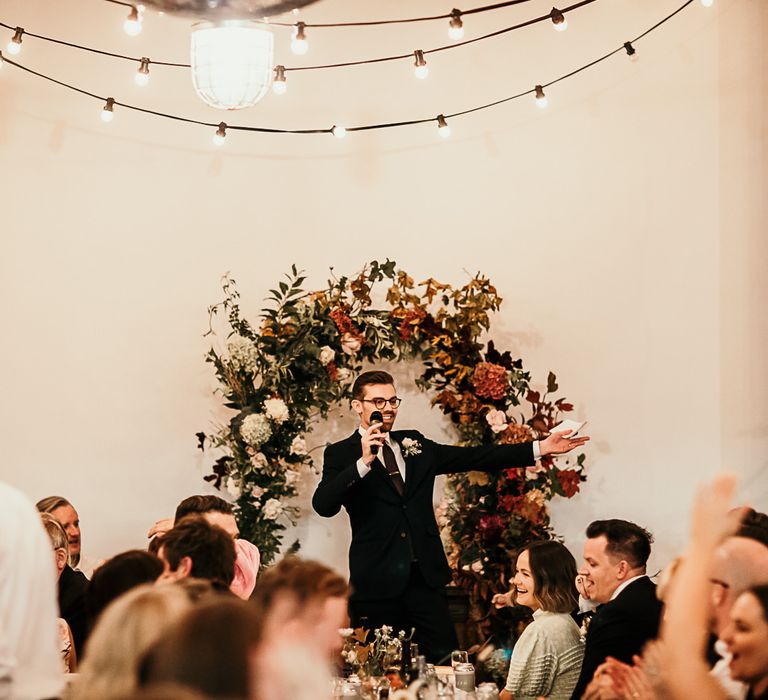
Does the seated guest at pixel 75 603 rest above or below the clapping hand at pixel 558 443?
below

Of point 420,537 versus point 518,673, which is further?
point 420,537

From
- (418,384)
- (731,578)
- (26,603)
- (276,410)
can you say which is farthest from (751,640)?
(418,384)

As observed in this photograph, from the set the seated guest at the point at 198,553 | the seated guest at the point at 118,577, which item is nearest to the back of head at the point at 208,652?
the seated guest at the point at 118,577

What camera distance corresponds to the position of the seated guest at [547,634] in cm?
404

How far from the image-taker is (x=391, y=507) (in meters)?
5.34

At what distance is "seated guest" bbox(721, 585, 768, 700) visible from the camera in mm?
2392

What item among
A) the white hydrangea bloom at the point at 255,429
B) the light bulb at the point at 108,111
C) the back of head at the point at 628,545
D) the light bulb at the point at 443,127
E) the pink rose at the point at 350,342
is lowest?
the back of head at the point at 628,545

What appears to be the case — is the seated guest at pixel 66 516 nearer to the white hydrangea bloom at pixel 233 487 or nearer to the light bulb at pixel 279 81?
the white hydrangea bloom at pixel 233 487

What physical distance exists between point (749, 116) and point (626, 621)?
11.4 feet

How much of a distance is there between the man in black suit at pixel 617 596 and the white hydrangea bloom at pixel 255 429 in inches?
83.0

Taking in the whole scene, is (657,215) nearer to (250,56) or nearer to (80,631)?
(250,56)

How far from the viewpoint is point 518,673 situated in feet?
13.2

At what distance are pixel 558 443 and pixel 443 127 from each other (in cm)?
210

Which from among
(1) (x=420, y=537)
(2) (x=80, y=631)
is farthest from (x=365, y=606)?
(2) (x=80, y=631)
